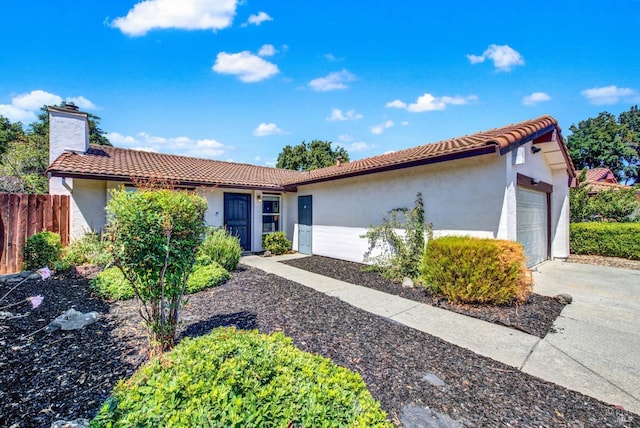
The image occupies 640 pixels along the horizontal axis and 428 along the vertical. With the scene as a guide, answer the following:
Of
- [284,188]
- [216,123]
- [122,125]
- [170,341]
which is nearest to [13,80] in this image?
[122,125]

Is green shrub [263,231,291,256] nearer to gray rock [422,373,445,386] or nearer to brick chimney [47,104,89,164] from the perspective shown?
brick chimney [47,104,89,164]

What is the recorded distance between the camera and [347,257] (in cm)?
993

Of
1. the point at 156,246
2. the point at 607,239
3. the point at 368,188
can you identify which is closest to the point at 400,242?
the point at 368,188

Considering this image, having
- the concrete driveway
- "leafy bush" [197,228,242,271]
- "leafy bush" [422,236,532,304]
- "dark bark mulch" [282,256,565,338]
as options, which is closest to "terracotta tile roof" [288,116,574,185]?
"leafy bush" [422,236,532,304]

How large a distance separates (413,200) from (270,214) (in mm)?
6560

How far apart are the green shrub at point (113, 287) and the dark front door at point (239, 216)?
16.2ft

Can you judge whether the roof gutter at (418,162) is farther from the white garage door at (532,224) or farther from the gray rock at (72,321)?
the gray rock at (72,321)

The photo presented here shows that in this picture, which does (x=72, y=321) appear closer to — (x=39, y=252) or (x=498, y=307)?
(x=39, y=252)

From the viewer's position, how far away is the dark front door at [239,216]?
10805 millimetres

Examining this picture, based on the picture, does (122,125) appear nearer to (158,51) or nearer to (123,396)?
(158,51)

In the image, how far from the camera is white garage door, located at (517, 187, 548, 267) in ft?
25.8

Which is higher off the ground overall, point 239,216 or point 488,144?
point 488,144

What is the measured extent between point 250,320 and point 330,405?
2687mm

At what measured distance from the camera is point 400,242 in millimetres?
7754
